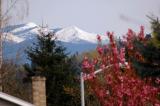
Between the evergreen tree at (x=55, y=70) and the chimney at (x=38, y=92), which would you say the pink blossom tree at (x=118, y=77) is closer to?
the chimney at (x=38, y=92)

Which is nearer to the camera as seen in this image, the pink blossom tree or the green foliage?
the pink blossom tree

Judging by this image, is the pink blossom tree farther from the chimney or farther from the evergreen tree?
the evergreen tree

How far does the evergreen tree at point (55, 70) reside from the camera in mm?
40312

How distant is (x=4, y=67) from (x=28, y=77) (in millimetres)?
3283

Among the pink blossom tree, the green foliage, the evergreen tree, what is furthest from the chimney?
the green foliage

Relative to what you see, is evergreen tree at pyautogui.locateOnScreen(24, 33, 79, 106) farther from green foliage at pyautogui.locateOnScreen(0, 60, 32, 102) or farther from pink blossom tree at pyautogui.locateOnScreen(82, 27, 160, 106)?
pink blossom tree at pyautogui.locateOnScreen(82, 27, 160, 106)

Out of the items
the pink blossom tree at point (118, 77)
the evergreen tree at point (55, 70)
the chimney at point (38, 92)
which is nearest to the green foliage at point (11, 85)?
the evergreen tree at point (55, 70)

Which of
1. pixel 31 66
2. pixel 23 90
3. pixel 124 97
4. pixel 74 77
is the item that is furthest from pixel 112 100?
pixel 23 90

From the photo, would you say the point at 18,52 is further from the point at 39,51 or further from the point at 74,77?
the point at 74,77

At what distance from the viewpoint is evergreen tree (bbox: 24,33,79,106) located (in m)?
40.3

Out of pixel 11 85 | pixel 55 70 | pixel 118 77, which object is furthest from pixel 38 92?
pixel 11 85

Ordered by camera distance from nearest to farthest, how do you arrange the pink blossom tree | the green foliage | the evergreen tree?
the pink blossom tree, the evergreen tree, the green foliage

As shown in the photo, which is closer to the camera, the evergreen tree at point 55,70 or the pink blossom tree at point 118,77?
the pink blossom tree at point 118,77

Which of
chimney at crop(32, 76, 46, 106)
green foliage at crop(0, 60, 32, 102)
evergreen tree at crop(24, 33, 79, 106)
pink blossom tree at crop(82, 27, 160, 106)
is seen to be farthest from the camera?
green foliage at crop(0, 60, 32, 102)
